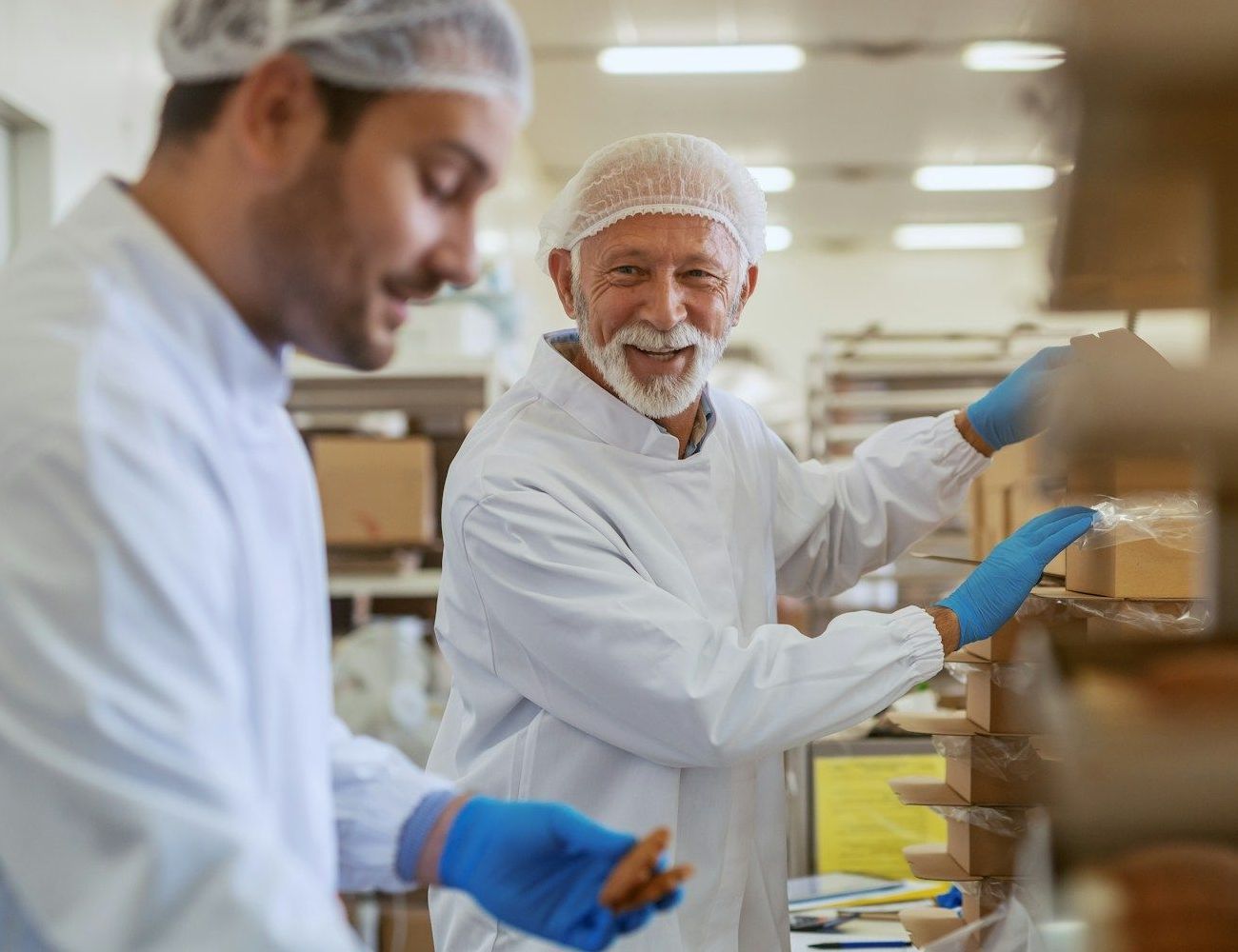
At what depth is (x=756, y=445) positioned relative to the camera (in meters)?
1.86


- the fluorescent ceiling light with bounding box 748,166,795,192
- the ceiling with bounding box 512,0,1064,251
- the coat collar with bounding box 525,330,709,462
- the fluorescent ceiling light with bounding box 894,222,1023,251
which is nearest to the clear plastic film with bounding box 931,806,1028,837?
the coat collar with bounding box 525,330,709,462

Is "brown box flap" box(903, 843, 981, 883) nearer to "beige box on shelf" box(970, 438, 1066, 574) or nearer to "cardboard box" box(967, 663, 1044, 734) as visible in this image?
"cardboard box" box(967, 663, 1044, 734)

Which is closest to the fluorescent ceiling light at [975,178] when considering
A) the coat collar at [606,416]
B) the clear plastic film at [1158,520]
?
the coat collar at [606,416]

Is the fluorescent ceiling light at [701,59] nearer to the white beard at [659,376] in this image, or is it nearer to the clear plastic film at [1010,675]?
the white beard at [659,376]

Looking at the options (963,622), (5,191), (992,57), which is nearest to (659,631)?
(963,622)

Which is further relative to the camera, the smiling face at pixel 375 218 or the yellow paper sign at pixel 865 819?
the yellow paper sign at pixel 865 819

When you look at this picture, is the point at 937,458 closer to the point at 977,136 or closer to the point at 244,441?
the point at 244,441

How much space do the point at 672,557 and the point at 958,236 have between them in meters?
8.19

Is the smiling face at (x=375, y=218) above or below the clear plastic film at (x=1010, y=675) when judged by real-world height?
above

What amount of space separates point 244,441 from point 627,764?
79cm

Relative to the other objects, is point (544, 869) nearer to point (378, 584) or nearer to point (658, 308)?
point (658, 308)

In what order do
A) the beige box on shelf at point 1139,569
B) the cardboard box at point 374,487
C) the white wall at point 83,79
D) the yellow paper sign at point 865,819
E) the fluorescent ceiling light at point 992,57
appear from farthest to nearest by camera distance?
the fluorescent ceiling light at point 992,57 → the cardboard box at point 374,487 → the white wall at point 83,79 → the yellow paper sign at point 865,819 → the beige box on shelf at point 1139,569

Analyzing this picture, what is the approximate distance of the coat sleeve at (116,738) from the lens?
69cm

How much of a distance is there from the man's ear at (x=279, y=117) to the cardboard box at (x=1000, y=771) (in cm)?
113
